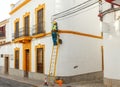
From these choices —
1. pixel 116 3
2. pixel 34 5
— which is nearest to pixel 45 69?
pixel 34 5

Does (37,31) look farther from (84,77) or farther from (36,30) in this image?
(84,77)

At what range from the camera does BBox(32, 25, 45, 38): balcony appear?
21569mm

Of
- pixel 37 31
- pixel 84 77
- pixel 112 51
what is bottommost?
pixel 84 77

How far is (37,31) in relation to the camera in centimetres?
2242

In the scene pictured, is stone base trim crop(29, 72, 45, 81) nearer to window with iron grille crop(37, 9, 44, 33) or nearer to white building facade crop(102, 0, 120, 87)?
window with iron grille crop(37, 9, 44, 33)

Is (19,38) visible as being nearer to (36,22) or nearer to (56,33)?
(36,22)

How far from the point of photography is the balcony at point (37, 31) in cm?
2157

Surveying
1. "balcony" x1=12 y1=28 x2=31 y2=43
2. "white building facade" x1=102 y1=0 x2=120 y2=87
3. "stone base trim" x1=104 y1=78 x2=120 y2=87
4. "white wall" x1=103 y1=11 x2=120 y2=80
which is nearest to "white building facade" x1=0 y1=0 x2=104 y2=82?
"balcony" x1=12 y1=28 x2=31 y2=43

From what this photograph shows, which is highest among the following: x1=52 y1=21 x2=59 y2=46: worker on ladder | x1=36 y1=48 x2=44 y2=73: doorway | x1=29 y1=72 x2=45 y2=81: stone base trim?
x1=52 y1=21 x2=59 y2=46: worker on ladder

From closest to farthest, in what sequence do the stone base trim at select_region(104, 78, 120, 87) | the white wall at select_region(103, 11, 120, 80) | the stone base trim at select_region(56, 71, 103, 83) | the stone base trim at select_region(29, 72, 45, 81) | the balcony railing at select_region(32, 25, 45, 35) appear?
the stone base trim at select_region(104, 78, 120, 87) → the white wall at select_region(103, 11, 120, 80) → the stone base trim at select_region(56, 71, 103, 83) → the stone base trim at select_region(29, 72, 45, 81) → the balcony railing at select_region(32, 25, 45, 35)

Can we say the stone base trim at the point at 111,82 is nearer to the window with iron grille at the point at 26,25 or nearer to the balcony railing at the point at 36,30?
the balcony railing at the point at 36,30

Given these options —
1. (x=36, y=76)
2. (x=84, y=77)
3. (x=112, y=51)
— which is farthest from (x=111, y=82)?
(x=36, y=76)

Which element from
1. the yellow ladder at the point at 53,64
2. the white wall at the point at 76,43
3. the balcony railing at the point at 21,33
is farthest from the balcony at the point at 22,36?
the yellow ladder at the point at 53,64

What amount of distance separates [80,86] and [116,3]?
5971mm
